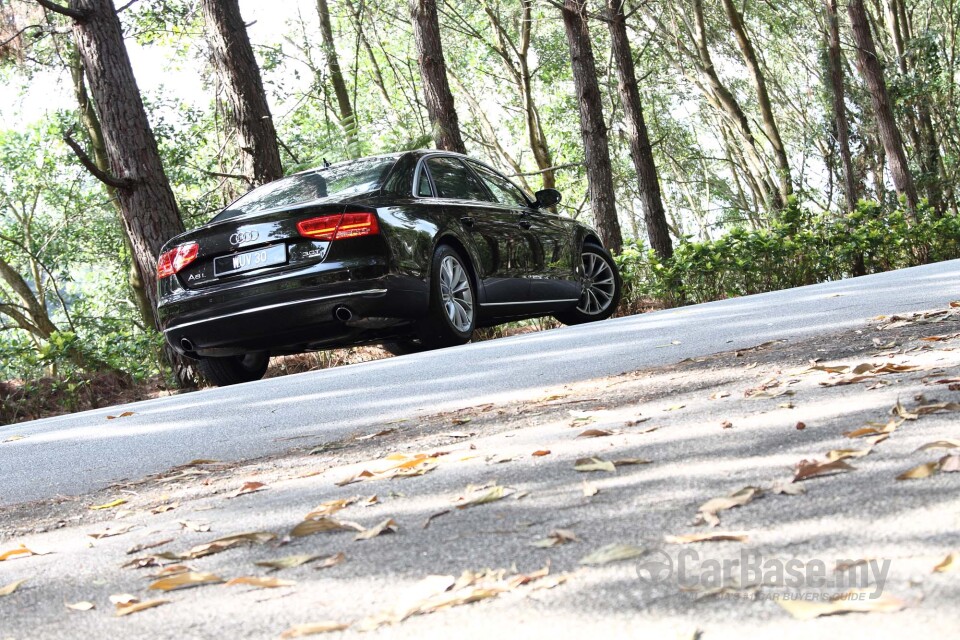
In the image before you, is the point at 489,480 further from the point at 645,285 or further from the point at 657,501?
the point at 645,285

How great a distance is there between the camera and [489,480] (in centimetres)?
338

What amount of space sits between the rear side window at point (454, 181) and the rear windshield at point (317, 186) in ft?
1.75

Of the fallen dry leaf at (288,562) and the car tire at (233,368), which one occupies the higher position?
the car tire at (233,368)

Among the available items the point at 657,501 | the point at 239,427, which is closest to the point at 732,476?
the point at 657,501

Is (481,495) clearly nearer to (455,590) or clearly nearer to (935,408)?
(455,590)

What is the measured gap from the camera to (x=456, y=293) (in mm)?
8805

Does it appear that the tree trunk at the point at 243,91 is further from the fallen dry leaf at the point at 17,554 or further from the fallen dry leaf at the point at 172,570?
the fallen dry leaf at the point at 172,570

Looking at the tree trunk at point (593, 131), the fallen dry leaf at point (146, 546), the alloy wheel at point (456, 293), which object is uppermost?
the tree trunk at point (593, 131)

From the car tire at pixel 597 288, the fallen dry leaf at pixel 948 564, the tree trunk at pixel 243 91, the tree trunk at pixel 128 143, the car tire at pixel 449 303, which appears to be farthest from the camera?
the tree trunk at pixel 243 91

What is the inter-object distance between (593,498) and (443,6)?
105 feet

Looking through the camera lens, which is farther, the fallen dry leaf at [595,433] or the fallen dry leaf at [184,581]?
the fallen dry leaf at [595,433]

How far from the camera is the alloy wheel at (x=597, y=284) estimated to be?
11281 mm

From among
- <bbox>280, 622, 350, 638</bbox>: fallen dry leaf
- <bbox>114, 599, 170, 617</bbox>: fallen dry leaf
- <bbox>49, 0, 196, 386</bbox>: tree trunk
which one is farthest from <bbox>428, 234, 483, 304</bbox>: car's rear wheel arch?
<bbox>280, 622, 350, 638</bbox>: fallen dry leaf

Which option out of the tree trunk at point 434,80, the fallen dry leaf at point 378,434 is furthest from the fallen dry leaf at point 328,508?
the tree trunk at point 434,80
